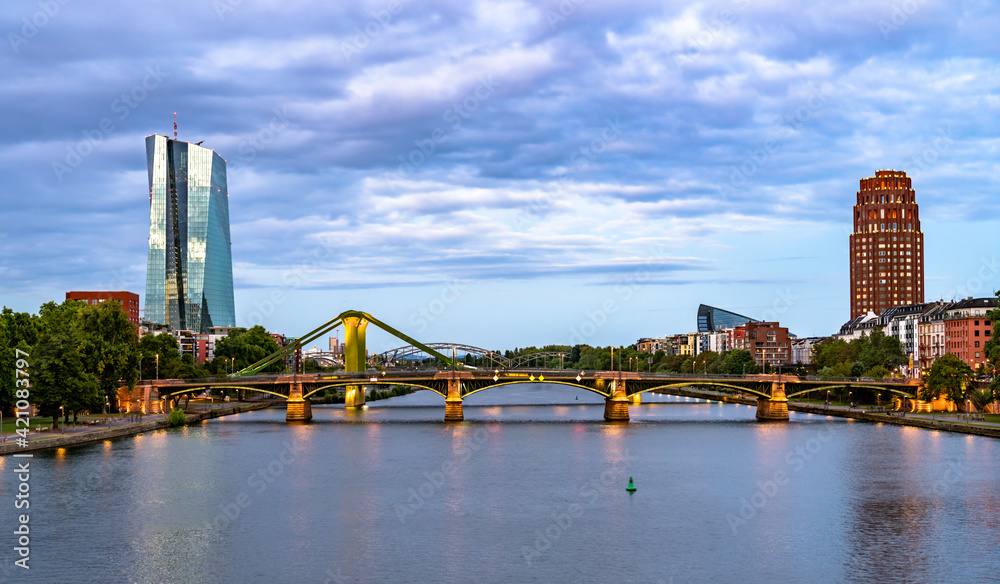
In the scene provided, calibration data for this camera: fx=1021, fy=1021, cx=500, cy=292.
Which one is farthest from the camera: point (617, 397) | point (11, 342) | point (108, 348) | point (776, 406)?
point (617, 397)

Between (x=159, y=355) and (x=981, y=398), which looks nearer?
(x=981, y=398)

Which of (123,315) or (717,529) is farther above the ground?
(123,315)

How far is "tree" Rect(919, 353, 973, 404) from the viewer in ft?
400

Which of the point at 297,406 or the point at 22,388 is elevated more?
the point at 22,388

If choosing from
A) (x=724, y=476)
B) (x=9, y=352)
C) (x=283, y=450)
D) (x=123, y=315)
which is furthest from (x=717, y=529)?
(x=123, y=315)

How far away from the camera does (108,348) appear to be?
112188 millimetres

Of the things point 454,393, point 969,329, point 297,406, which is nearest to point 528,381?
point 454,393

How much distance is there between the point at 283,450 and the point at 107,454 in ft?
48.7

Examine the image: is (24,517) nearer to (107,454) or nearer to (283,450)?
(107,454)

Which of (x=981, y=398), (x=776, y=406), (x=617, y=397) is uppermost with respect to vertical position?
(x=617, y=397)

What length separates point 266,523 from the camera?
56.5 metres

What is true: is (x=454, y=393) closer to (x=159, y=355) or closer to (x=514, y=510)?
(x=159, y=355)

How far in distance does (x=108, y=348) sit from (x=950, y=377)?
97.7 m

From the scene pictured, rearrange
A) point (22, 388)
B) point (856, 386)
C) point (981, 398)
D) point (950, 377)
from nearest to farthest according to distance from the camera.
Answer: point (22, 388)
point (950, 377)
point (981, 398)
point (856, 386)
